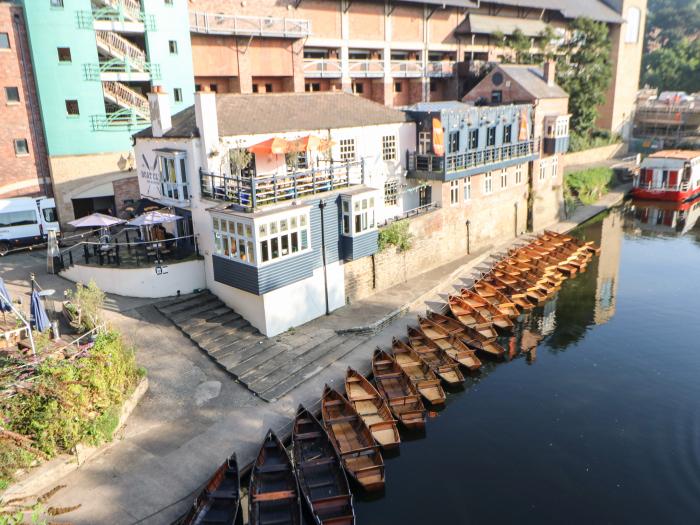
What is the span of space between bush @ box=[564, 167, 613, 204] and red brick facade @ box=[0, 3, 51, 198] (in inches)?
1626

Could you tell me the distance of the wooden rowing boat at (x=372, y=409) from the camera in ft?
60.6

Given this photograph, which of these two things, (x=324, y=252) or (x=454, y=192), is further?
(x=454, y=192)

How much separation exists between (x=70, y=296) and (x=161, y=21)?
22084mm

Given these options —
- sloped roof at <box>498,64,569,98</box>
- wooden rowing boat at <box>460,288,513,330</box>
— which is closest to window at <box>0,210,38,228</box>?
wooden rowing boat at <box>460,288,513,330</box>

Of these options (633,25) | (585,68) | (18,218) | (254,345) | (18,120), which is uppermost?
(633,25)

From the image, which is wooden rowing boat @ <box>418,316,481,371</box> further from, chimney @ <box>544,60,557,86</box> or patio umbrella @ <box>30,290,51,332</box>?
chimney @ <box>544,60,557,86</box>

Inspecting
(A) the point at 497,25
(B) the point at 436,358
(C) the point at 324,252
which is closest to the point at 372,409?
(B) the point at 436,358

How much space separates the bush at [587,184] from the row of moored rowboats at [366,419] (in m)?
23.8

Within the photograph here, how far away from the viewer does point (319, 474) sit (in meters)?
16.3

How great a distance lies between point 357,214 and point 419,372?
771cm

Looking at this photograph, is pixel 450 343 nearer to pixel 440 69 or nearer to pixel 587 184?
pixel 587 184

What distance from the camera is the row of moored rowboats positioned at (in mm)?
14844

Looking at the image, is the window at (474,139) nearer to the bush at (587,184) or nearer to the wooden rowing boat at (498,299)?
the wooden rowing boat at (498,299)

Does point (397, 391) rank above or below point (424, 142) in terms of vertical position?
below
